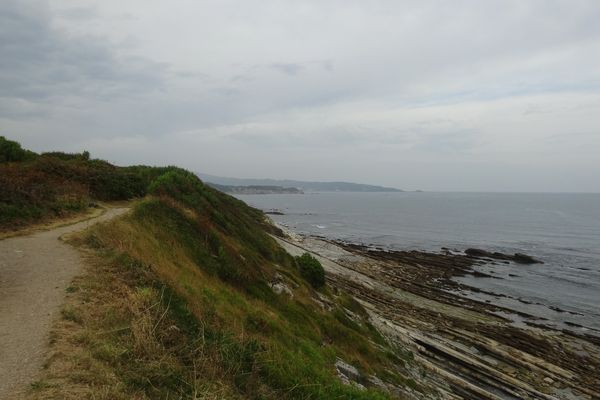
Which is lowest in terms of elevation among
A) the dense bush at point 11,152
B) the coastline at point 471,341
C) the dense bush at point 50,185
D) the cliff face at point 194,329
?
the coastline at point 471,341

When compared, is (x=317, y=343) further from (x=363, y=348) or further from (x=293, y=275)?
(x=293, y=275)

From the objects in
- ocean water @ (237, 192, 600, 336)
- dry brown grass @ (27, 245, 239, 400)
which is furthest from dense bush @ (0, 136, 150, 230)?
ocean water @ (237, 192, 600, 336)

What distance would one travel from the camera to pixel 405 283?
45156 mm

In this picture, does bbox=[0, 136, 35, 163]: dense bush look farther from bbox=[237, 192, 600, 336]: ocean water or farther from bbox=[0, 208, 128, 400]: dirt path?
bbox=[237, 192, 600, 336]: ocean water

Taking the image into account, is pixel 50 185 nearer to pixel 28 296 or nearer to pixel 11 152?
pixel 11 152

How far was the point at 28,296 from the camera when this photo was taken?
8.80 m

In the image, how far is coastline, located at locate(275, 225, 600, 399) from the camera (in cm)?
2194

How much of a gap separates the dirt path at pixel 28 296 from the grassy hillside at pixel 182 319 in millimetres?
308

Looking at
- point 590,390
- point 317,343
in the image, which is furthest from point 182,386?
point 590,390

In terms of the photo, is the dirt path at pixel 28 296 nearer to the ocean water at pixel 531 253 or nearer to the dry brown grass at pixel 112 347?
the dry brown grass at pixel 112 347

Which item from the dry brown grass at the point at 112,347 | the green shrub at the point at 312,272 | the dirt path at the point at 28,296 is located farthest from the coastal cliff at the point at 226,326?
the green shrub at the point at 312,272

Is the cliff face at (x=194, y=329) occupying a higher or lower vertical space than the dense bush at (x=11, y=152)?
lower

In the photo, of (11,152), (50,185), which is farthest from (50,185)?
(11,152)

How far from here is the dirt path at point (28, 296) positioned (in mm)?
6105
